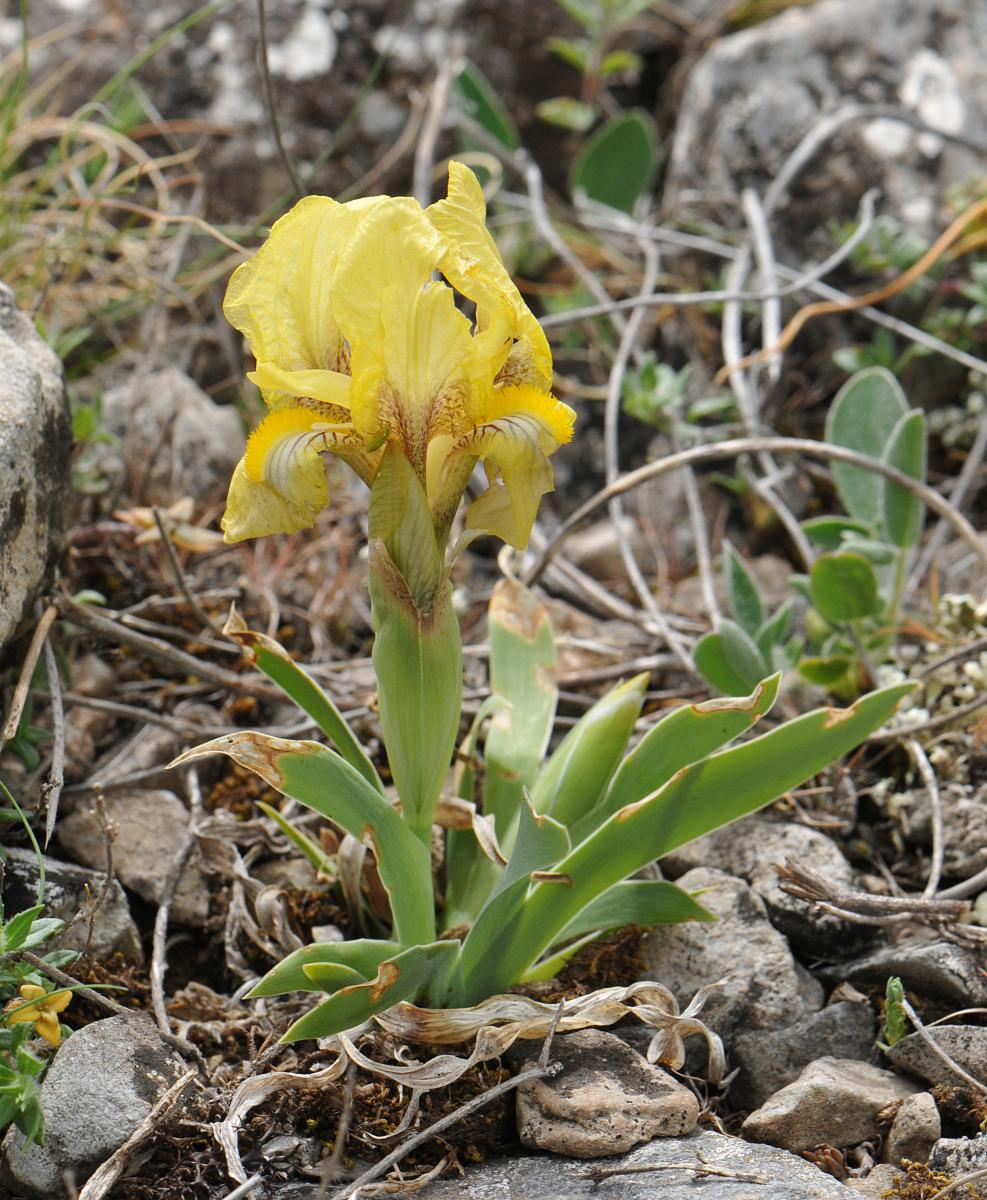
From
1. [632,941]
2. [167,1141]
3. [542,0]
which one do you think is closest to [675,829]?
[632,941]

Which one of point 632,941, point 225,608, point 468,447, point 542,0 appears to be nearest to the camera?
point 468,447

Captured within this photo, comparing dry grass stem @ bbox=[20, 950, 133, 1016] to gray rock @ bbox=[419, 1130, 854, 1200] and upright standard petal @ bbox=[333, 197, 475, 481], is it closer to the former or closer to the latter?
gray rock @ bbox=[419, 1130, 854, 1200]

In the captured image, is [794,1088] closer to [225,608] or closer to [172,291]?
[225,608]

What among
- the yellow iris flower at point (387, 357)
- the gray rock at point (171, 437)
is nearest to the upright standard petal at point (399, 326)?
the yellow iris flower at point (387, 357)

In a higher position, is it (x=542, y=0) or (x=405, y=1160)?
(x=542, y=0)

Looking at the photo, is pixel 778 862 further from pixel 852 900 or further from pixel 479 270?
pixel 479 270

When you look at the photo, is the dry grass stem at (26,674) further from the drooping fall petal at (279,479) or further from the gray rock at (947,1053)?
the gray rock at (947,1053)

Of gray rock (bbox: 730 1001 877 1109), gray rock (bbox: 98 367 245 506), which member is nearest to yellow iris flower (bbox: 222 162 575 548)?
gray rock (bbox: 730 1001 877 1109)

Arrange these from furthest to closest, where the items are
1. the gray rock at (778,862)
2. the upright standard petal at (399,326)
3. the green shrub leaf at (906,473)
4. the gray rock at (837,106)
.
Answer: the gray rock at (837,106)
the green shrub leaf at (906,473)
the gray rock at (778,862)
the upright standard petal at (399,326)
